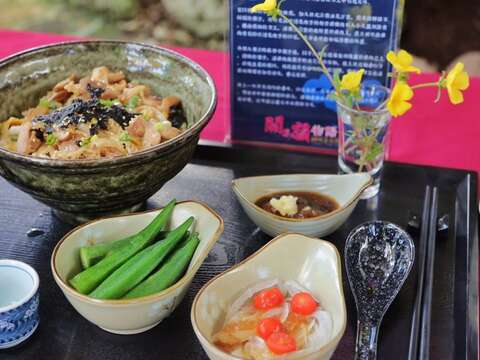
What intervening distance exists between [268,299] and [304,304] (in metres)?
0.06

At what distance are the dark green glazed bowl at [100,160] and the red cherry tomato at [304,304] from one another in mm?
337

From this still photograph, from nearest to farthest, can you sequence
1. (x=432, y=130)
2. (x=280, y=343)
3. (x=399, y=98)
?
(x=280, y=343) → (x=399, y=98) → (x=432, y=130)

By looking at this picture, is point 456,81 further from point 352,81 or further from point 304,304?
point 304,304

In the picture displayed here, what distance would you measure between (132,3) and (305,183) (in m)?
2.86

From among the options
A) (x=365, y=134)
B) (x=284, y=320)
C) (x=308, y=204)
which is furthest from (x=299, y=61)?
(x=284, y=320)

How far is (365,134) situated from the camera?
1.35 metres

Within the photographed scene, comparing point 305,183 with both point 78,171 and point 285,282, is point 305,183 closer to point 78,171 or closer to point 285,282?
point 285,282

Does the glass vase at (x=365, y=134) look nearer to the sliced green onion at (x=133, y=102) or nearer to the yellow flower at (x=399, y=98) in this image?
the yellow flower at (x=399, y=98)

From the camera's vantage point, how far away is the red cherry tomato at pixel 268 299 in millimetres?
1046

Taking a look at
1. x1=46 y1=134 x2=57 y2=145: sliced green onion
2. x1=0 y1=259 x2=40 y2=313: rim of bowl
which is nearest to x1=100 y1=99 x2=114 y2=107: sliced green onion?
x1=46 y1=134 x2=57 y2=145: sliced green onion

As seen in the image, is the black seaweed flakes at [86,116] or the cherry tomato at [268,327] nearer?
the cherry tomato at [268,327]

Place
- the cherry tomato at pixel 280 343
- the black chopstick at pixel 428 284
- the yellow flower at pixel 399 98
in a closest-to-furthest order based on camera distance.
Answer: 1. the cherry tomato at pixel 280 343
2. the black chopstick at pixel 428 284
3. the yellow flower at pixel 399 98

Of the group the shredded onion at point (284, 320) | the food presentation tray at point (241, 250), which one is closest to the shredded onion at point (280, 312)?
the shredded onion at point (284, 320)

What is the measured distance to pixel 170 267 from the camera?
1080 mm
